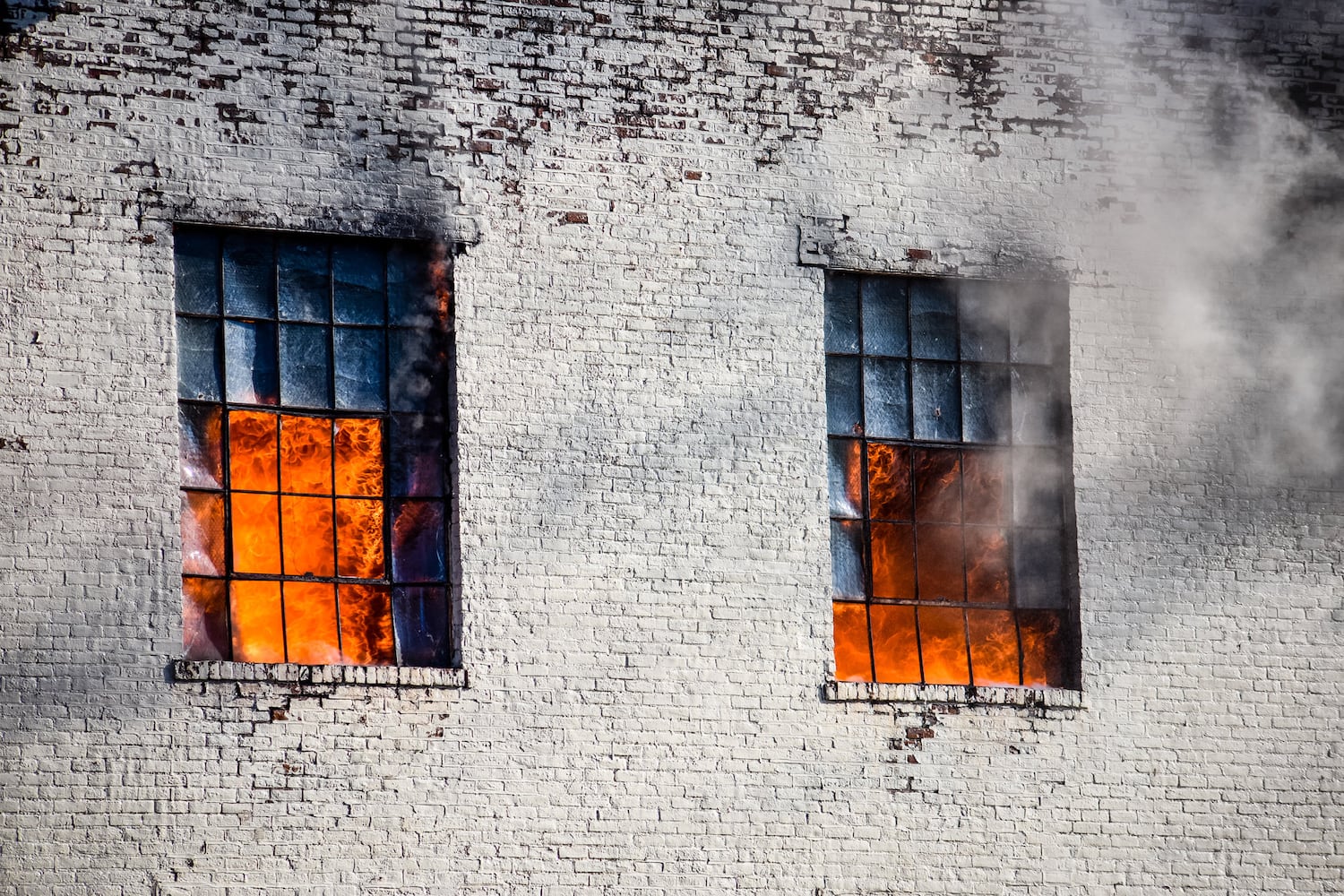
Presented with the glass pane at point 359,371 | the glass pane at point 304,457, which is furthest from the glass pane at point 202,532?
the glass pane at point 359,371

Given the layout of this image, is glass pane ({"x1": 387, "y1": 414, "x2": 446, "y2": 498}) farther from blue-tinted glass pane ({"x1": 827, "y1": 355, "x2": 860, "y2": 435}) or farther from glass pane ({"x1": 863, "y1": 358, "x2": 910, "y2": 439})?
glass pane ({"x1": 863, "y1": 358, "x2": 910, "y2": 439})

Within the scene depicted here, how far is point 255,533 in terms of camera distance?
9219 millimetres

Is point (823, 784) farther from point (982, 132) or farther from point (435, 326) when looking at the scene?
point (982, 132)

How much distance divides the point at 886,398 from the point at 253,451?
386 centimetres

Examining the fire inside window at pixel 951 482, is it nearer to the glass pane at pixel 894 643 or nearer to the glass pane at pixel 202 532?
the glass pane at pixel 894 643

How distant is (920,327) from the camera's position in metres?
10.2

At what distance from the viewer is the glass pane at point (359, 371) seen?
372 inches

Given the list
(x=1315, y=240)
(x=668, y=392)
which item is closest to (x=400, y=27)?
(x=668, y=392)

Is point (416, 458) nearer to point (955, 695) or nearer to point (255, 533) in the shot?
point (255, 533)

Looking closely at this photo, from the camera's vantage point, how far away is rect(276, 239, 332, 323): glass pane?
30.9 feet

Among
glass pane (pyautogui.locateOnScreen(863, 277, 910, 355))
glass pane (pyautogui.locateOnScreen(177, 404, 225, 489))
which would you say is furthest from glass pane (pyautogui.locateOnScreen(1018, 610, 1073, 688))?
glass pane (pyautogui.locateOnScreen(177, 404, 225, 489))

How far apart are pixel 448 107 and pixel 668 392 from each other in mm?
2118

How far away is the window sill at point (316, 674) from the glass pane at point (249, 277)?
2.03 metres

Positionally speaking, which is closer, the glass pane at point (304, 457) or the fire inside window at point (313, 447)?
the fire inside window at point (313, 447)
